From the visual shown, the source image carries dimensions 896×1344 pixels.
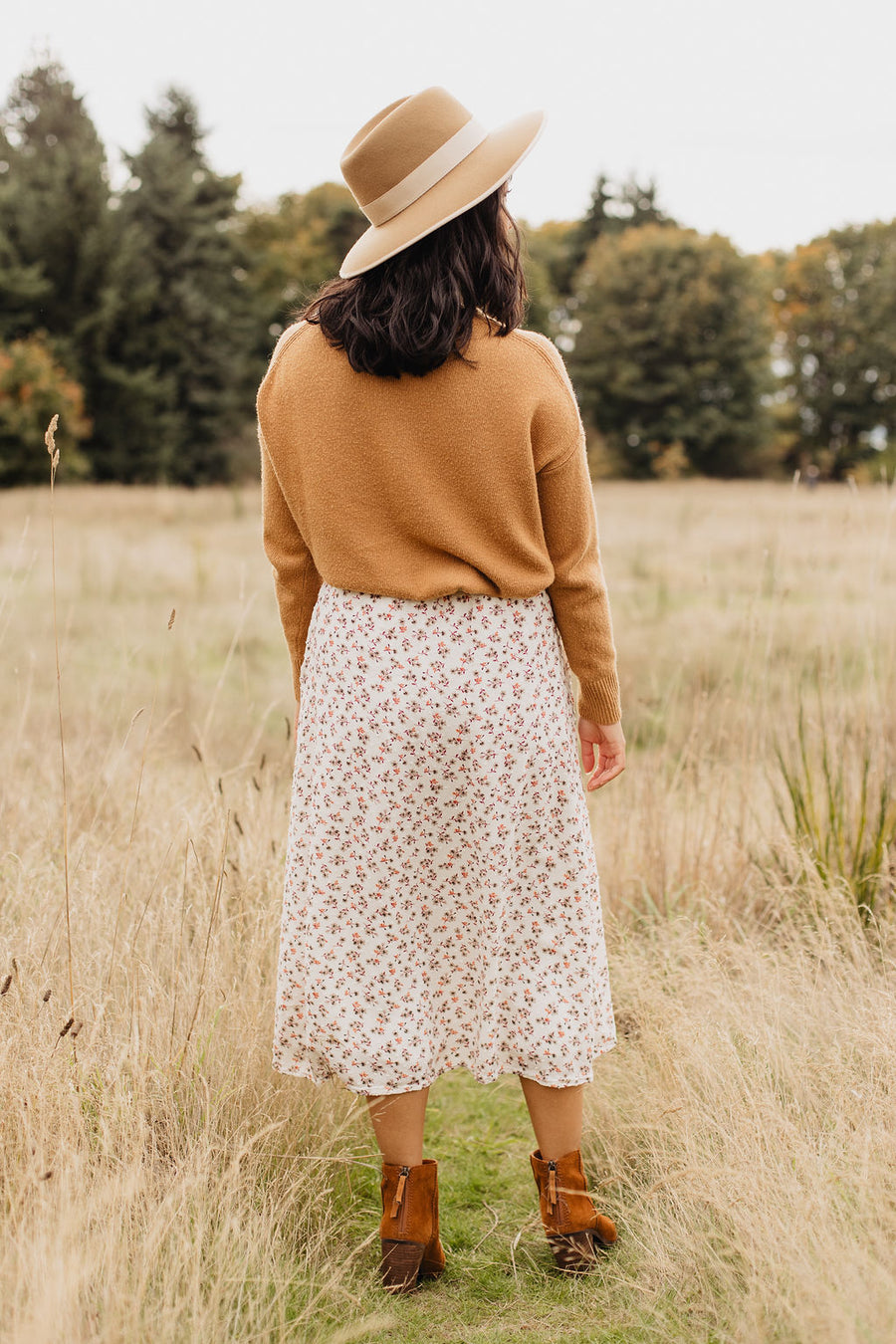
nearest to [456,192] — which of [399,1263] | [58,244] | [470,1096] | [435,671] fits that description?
[435,671]

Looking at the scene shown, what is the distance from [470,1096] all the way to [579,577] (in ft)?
5.09

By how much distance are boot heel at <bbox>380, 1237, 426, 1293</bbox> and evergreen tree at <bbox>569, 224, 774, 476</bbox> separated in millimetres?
31961

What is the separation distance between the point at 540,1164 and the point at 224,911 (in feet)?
3.00

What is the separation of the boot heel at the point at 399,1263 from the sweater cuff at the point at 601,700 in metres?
0.94

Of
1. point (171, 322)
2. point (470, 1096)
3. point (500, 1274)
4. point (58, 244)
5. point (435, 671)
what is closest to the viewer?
point (435, 671)

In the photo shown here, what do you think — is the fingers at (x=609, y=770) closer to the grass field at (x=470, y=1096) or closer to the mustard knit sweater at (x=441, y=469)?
the mustard knit sweater at (x=441, y=469)

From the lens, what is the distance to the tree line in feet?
76.7

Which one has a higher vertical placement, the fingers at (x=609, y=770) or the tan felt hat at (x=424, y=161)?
the tan felt hat at (x=424, y=161)

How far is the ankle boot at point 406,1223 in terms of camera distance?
1.84 metres

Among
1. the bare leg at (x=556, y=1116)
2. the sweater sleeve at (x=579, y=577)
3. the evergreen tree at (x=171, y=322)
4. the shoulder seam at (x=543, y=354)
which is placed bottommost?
the bare leg at (x=556, y=1116)

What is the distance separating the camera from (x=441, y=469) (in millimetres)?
1688

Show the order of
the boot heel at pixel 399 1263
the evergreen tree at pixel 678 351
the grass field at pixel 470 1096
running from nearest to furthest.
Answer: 1. the grass field at pixel 470 1096
2. the boot heel at pixel 399 1263
3. the evergreen tree at pixel 678 351

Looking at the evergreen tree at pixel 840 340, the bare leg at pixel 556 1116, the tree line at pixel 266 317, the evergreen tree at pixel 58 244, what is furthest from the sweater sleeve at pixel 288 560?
the evergreen tree at pixel 840 340

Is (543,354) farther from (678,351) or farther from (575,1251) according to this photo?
(678,351)
